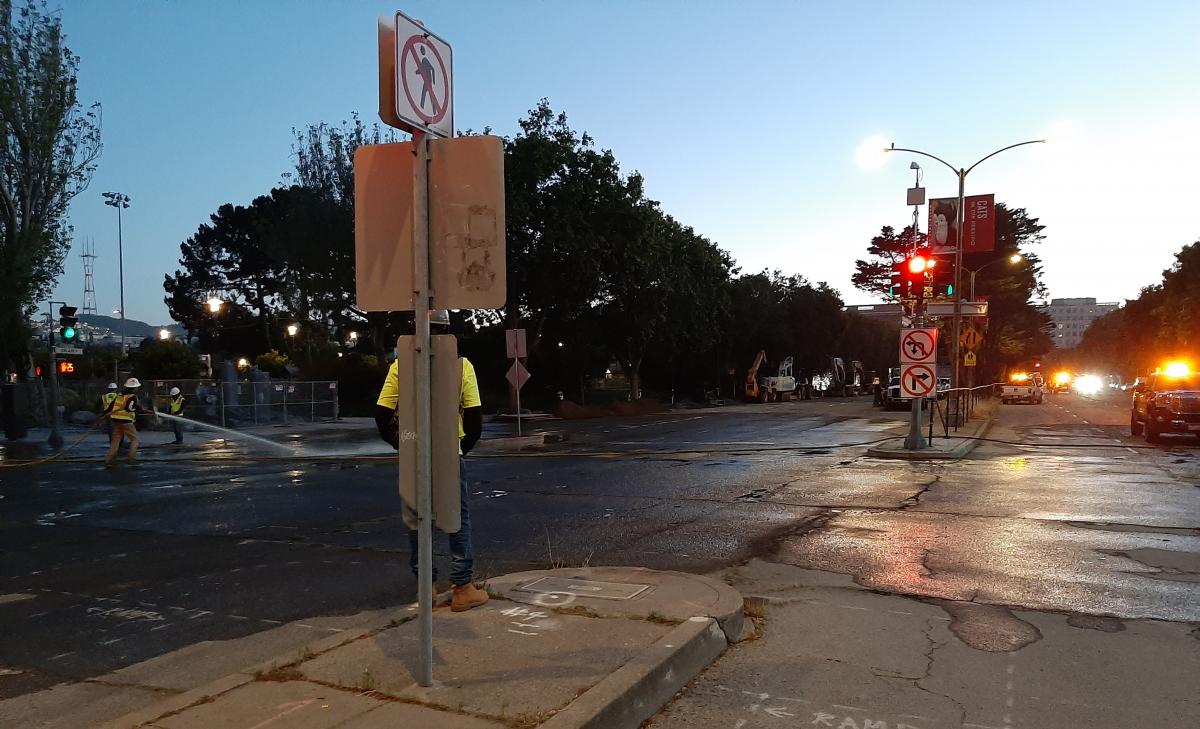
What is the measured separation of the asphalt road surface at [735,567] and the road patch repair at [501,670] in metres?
0.28

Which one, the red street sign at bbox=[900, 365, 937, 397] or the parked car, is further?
the parked car

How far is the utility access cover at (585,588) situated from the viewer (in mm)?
6008

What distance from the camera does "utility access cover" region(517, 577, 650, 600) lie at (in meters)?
6.01

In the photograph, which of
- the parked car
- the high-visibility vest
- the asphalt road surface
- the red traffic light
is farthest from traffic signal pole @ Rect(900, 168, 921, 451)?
the high-visibility vest

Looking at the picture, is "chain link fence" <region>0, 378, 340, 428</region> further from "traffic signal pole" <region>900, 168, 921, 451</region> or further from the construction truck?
the construction truck

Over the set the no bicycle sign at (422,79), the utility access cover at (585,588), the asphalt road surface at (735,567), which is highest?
the no bicycle sign at (422,79)

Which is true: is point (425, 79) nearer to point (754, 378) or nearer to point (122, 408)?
point (122, 408)

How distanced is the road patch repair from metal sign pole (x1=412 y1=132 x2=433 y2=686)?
0.32m

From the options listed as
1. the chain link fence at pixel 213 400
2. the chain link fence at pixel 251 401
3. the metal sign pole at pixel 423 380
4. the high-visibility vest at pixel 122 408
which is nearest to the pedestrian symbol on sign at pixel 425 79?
the metal sign pole at pixel 423 380

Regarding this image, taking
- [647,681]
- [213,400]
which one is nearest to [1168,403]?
[647,681]

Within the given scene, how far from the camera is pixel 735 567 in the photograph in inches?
303

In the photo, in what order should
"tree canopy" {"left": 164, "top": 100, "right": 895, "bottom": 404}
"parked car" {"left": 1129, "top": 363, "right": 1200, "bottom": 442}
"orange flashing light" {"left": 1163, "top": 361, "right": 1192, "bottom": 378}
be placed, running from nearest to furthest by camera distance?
1. "parked car" {"left": 1129, "top": 363, "right": 1200, "bottom": 442}
2. "orange flashing light" {"left": 1163, "top": 361, "right": 1192, "bottom": 378}
3. "tree canopy" {"left": 164, "top": 100, "right": 895, "bottom": 404}

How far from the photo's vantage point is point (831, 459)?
1755cm

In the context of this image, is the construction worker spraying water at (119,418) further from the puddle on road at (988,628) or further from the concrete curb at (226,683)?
the puddle on road at (988,628)
